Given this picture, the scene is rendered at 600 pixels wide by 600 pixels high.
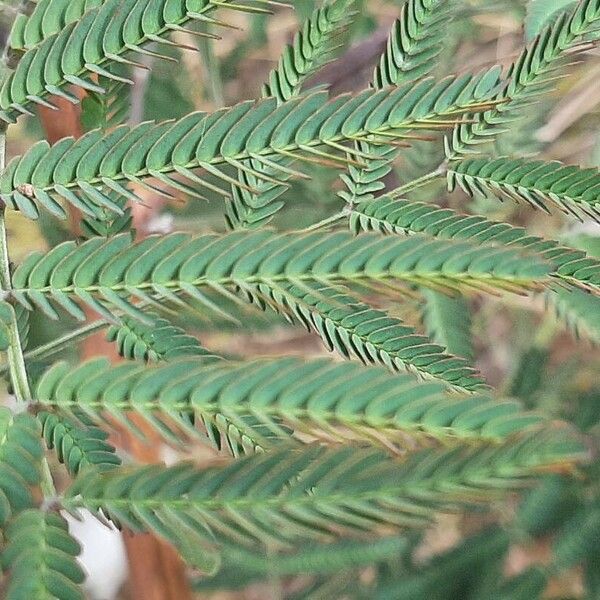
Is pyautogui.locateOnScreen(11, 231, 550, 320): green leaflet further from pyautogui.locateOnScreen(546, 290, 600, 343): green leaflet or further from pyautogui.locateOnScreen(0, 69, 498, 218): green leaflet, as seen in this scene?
pyautogui.locateOnScreen(546, 290, 600, 343): green leaflet

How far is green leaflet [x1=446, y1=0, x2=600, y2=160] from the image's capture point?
16.3 inches

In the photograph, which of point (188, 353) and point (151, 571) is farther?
point (151, 571)

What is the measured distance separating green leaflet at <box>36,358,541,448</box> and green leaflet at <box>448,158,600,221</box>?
0.56 ft

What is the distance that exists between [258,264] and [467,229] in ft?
0.45

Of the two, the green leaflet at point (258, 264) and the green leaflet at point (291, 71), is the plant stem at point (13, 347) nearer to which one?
the green leaflet at point (258, 264)

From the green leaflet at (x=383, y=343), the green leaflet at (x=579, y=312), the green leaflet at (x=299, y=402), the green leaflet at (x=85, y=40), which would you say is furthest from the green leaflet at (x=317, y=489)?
the green leaflet at (x=579, y=312)

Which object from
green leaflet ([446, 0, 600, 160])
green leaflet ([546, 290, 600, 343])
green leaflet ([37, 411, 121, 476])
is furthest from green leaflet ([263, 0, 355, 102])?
green leaflet ([546, 290, 600, 343])

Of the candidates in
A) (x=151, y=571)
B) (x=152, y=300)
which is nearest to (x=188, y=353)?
(x=152, y=300)

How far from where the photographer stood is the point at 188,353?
0.44 metres

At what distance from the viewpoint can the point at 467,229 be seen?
433 mm

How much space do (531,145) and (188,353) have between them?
47cm

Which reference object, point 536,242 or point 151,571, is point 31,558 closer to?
point 536,242

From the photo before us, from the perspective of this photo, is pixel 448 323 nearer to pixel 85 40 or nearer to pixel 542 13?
pixel 542 13

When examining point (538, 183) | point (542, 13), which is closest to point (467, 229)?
point (538, 183)
